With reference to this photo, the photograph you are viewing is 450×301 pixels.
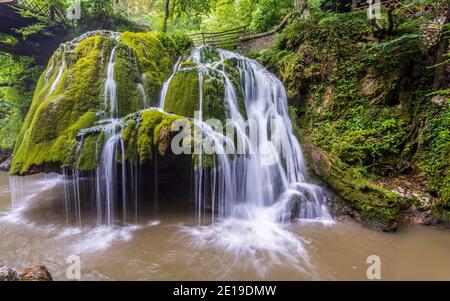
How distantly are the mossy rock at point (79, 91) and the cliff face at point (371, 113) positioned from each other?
14.7 feet

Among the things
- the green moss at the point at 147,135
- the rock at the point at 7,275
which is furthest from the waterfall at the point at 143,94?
the rock at the point at 7,275

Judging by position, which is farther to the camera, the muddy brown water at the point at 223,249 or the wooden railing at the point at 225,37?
the wooden railing at the point at 225,37

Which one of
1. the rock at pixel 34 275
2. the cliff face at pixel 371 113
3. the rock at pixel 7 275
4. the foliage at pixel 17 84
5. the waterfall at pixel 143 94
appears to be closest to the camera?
the rock at pixel 7 275

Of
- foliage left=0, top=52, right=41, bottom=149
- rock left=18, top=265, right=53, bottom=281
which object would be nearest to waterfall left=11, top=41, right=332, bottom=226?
rock left=18, top=265, right=53, bottom=281

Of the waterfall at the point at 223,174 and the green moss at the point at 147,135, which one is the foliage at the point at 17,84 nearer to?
the waterfall at the point at 223,174

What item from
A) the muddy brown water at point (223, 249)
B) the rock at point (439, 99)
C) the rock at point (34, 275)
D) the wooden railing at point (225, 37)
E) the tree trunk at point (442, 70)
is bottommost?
the muddy brown water at point (223, 249)

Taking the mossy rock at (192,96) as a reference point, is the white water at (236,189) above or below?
below

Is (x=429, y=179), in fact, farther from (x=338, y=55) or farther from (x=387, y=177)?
(x=338, y=55)

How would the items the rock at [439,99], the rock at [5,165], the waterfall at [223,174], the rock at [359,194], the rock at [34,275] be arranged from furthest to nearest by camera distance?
the rock at [5,165], the rock at [439,99], the waterfall at [223,174], the rock at [359,194], the rock at [34,275]

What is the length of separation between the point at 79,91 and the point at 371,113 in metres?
7.61

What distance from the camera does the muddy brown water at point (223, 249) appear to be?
3.90 metres

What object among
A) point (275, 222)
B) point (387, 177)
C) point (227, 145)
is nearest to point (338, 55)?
point (387, 177)

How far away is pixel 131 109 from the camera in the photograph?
6.40 metres

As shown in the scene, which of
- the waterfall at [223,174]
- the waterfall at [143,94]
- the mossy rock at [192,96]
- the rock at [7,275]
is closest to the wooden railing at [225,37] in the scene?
the waterfall at [223,174]
